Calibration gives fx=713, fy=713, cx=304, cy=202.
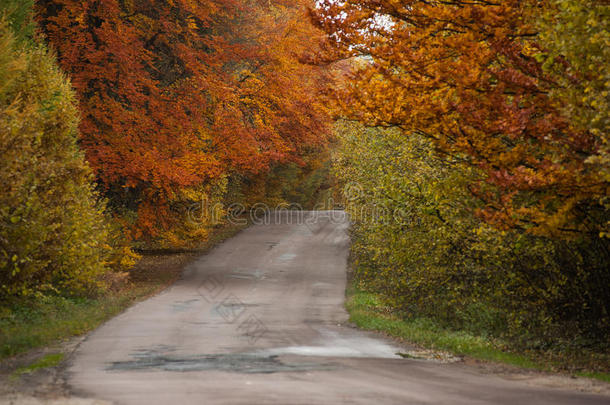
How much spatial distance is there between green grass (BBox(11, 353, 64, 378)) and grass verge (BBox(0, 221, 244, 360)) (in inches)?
7.7

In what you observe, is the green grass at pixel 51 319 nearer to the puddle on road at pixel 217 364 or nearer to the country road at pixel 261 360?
the country road at pixel 261 360

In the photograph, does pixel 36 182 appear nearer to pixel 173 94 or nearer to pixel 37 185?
pixel 37 185

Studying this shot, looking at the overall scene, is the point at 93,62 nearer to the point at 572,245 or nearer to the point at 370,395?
the point at 572,245

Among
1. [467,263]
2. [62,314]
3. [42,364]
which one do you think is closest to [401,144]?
[467,263]

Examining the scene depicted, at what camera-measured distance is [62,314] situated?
1780 centimetres

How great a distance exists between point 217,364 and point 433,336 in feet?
18.7

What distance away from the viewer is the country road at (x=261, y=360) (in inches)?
340

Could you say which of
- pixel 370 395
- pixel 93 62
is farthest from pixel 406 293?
pixel 93 62

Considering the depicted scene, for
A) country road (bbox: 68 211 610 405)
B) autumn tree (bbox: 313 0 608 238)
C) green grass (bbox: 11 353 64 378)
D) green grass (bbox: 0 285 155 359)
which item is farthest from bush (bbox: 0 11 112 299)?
autumn tree (bbox: 313 0 608 238)

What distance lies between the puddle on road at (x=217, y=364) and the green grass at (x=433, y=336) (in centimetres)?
354

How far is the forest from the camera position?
34.5ft

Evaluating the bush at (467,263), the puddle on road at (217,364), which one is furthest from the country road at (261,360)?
the bush at (467,263)

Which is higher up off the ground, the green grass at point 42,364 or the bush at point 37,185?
the bush at point 37,185

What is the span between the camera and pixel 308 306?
2122cm
